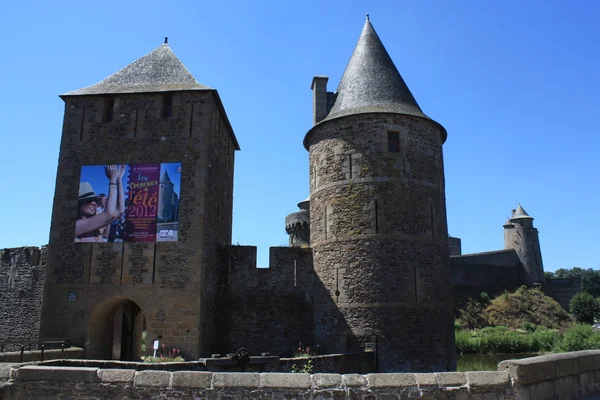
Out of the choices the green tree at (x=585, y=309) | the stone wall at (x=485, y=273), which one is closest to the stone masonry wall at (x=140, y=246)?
the stone wall at (x=485, y=273)

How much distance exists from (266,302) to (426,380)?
1111cm

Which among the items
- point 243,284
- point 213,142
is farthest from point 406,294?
point 213,142

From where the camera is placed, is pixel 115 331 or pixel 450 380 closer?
pixel 450 380

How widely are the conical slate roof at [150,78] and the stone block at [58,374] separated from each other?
1107cm

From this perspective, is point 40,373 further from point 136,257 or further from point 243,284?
point 243,284

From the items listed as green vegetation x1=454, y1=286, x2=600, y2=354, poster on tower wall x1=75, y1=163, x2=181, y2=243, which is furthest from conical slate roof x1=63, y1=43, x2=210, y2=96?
green vegetation x1=454, y1=286, x2=600, y2=354

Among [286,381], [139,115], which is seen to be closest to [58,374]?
[286,381]

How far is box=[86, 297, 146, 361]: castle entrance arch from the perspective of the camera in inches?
593

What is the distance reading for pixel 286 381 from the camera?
589cm

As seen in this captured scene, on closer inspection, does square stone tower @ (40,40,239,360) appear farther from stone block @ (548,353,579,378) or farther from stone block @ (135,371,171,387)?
stone block @ (548,353,579,378)

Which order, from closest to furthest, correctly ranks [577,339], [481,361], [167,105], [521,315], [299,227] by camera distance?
[167,105] < [577,339] < [481,361] < [299,227] < [521,315]

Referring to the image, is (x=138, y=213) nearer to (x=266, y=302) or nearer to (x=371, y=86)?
(x=266, y=302)

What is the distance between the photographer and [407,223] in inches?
611

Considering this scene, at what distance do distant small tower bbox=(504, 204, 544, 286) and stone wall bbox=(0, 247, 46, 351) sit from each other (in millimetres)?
43660
